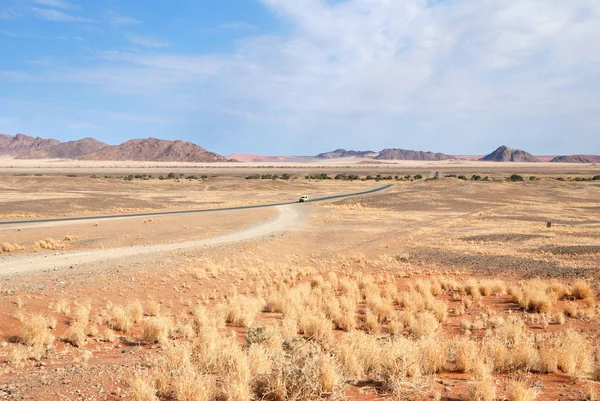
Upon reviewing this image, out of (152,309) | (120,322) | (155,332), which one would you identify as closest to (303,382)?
(155,332)

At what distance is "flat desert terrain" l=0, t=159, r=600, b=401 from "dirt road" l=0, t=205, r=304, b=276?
0.17 m

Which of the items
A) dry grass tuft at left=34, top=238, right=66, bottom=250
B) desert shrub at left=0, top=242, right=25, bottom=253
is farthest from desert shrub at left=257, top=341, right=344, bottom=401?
dry grass tuft at left=34, top=238, right=66, bottom=250

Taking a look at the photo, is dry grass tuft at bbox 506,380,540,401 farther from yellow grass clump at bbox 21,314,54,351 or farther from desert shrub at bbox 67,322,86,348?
yellow grass clump at bbox 21,314,54,351

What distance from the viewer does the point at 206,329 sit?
39.8ft

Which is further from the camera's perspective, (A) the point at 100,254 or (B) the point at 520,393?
(A) the point at 100,254

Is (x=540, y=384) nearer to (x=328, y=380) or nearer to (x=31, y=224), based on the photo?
(x=328, y=380)

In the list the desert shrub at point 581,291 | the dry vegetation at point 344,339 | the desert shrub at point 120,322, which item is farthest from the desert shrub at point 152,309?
the desert shrub at point 581,291

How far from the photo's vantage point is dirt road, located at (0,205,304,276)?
2188cm

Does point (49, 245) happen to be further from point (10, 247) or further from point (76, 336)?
point (76, 336)

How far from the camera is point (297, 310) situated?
1538 centimetres

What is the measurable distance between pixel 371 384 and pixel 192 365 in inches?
130

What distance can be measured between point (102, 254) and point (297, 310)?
14875 millimetres

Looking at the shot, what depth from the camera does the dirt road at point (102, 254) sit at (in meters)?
21.9

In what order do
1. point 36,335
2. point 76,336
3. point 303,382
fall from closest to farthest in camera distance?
1. point 303,382
2. point 36,335
3. point 76,336
